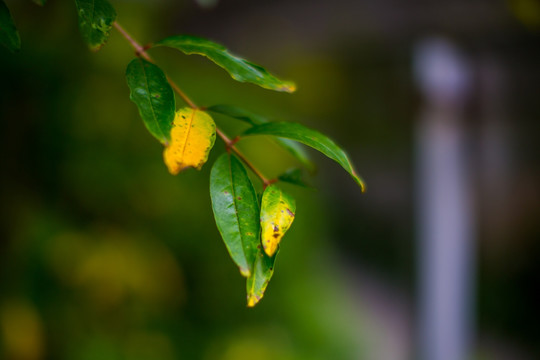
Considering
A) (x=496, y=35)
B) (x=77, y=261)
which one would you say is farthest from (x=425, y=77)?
(x=77, y=261)

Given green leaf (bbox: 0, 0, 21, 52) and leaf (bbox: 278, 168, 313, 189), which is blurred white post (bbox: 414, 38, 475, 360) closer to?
leaf (bbox: 278, 168, 313, 189)

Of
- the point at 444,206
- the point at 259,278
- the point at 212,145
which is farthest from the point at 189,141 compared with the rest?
the point at 444,206

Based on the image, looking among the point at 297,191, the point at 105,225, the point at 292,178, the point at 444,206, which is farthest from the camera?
the point at 444,206

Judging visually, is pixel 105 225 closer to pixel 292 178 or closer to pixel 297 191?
pixel 297 191

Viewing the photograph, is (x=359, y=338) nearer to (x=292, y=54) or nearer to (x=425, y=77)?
(x=425, y=77)

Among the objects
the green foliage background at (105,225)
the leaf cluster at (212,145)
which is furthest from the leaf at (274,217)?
the green foliage background at (105,225)

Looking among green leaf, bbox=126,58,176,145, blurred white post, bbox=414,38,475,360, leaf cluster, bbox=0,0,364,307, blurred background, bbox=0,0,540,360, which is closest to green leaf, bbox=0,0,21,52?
leaf cluster, bbox=0,0,364,307
